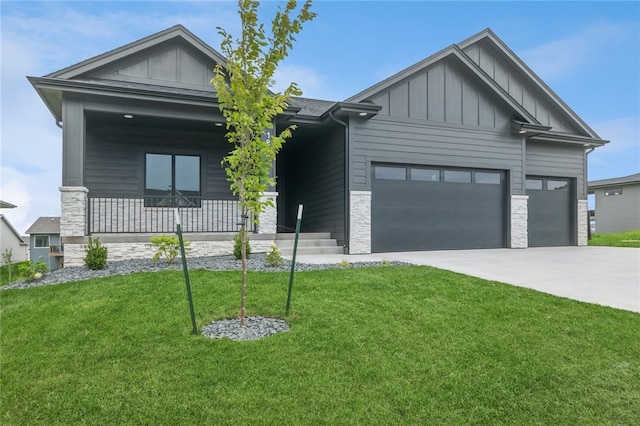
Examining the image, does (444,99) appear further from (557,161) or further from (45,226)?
(45,226)

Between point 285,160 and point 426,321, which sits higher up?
point 285,160

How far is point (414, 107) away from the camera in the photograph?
1050 centimetres

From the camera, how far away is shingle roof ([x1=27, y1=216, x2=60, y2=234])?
17312mm

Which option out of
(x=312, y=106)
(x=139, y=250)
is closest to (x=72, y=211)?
(x=139, y=250)

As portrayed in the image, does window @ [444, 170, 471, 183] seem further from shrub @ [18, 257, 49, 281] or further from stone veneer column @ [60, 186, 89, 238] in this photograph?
shrub @ [18, 257, 49, 281]

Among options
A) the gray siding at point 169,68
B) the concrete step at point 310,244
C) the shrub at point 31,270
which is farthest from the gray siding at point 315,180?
the shrub at point 31,270

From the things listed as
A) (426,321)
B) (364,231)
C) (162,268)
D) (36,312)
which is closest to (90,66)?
(162,268)

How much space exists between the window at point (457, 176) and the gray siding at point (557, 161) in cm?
271

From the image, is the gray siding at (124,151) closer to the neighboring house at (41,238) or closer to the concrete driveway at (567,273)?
the concrete driveway at (567,273)

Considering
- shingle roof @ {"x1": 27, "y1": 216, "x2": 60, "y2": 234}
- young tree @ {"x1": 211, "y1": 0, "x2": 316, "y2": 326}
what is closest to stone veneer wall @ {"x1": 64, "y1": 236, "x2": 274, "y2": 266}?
young tree @ {"x1": 211, "y1": 0, "x2": 316, "y2": 326}

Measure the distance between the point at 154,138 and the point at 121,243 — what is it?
3619 mm

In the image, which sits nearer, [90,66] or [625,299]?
[625,299]

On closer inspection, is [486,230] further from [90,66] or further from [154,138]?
[90,66]

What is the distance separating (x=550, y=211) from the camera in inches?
506
